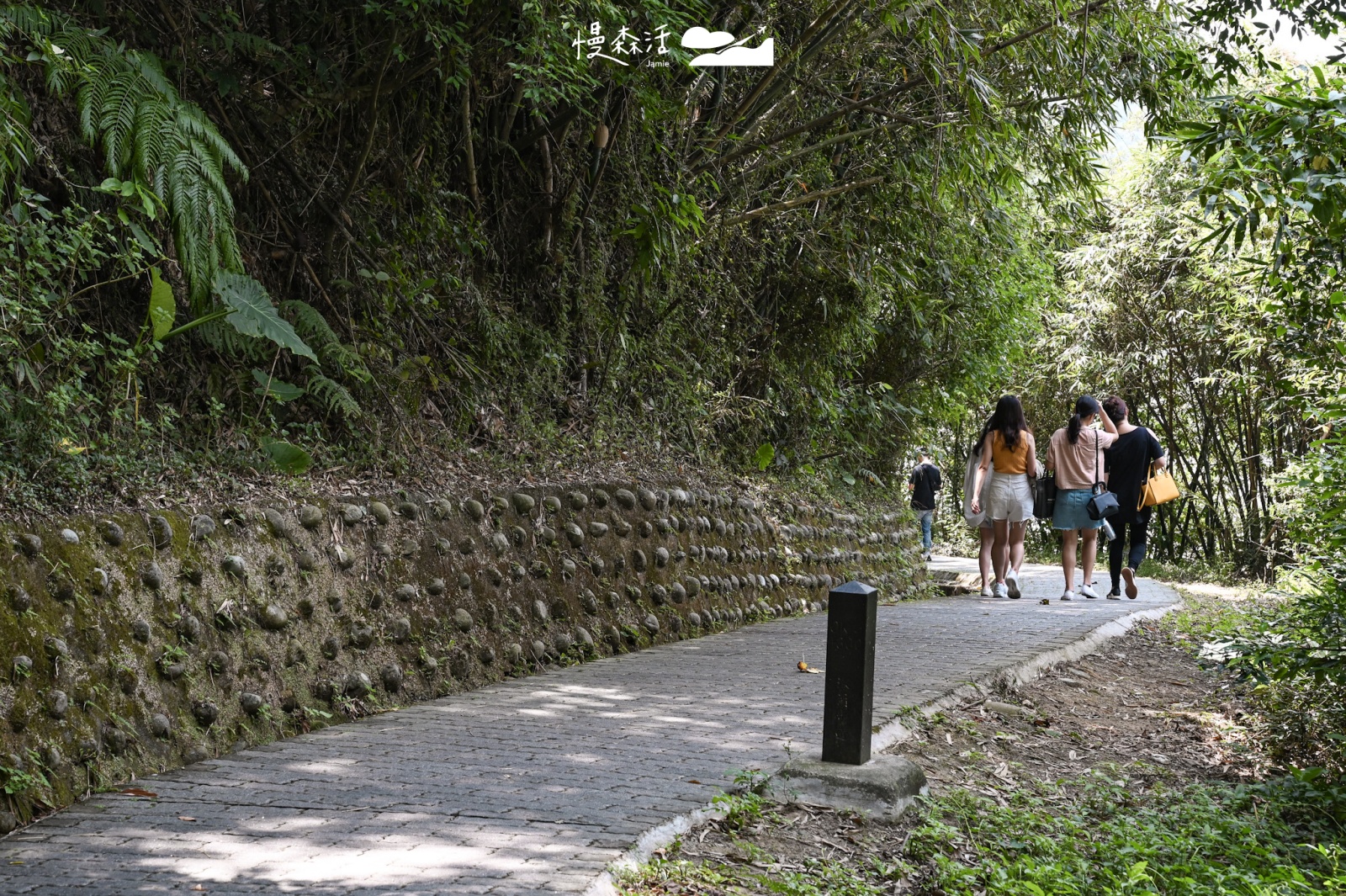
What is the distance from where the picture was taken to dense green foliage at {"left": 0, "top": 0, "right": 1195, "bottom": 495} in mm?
5109

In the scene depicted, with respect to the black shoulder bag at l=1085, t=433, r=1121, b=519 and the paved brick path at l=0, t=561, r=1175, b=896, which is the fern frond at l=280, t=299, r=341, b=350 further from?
the black shoulder bag at l=1085, t=433, r=1121, b=519

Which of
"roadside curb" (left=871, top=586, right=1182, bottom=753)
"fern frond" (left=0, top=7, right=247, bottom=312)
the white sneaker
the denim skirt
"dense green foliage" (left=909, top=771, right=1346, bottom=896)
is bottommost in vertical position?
"dense green foliage" (left=909, top=771, right=1346, bottom=896)

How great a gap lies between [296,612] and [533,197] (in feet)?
13.2

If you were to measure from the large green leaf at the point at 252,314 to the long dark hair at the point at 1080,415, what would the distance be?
6872mm

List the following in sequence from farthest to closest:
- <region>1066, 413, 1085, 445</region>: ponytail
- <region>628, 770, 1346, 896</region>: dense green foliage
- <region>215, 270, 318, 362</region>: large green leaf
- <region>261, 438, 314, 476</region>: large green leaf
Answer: <region>1066, 413, 1085, 445</region>: ponytail
<region>261, 438, 314, 476</region>: large green leaf
<region>215, 270, 318, 362</region>: large green leaf
<region>628, 770, 1346, 896</region>: dense green foliage

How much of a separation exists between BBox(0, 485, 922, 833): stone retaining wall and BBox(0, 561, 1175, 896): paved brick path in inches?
7.4

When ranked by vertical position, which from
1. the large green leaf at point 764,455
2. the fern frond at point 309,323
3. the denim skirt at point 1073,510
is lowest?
the denim skirt at point 1073,510

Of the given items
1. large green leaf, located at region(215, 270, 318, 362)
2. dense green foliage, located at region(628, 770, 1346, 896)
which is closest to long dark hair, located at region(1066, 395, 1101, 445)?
dense green foliage, located at region(628, 770, 1346, 896)

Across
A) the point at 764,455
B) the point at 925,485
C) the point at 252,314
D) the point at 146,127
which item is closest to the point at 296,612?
the point at 252,314

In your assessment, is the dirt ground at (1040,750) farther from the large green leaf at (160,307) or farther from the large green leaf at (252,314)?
the large green leaf at (160,307)

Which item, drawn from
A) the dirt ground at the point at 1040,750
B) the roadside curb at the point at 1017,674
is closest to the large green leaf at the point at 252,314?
the dirt ground at the point at 1040,750

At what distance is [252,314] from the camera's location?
5457mm

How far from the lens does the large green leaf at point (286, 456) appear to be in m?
5.54

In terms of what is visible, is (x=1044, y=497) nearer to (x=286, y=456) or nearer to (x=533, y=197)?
(x=533, y=197)
